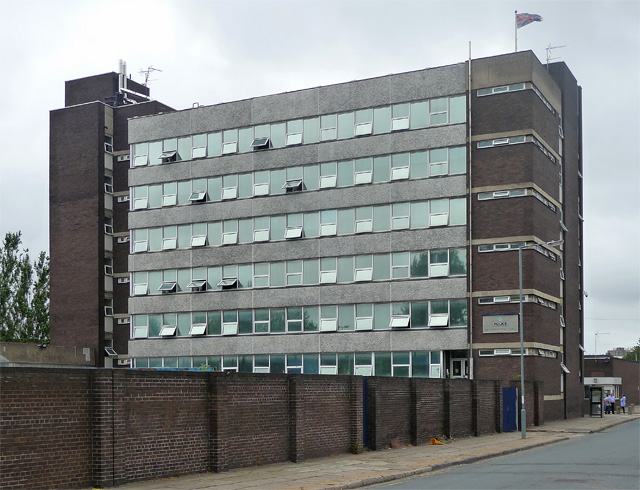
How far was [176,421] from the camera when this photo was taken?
21.4 metres

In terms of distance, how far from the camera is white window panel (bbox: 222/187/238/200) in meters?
59.1

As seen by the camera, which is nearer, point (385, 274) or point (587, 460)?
point (587, 460)

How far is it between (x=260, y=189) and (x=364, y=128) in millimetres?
8475

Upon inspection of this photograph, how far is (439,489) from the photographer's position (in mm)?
18906

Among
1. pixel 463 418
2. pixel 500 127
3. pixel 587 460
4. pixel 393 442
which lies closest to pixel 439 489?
pixel 587 460

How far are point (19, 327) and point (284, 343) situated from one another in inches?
1532

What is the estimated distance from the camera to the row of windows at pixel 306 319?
52.3m

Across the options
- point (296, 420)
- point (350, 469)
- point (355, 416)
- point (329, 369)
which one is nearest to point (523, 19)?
point (329, 369)

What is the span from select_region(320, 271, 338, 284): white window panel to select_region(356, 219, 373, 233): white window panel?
325cm

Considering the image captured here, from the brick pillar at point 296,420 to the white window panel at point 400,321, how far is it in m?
27.6

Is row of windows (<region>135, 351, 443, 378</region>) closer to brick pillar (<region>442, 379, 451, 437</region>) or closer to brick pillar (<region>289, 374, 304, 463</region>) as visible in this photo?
brick pillar (<region>442, 379, 451, 437</region>)

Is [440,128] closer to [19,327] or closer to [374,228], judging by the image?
[374,228]

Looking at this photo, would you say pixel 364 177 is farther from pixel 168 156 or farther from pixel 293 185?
pixel 168 156

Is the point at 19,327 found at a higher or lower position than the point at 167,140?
lower
